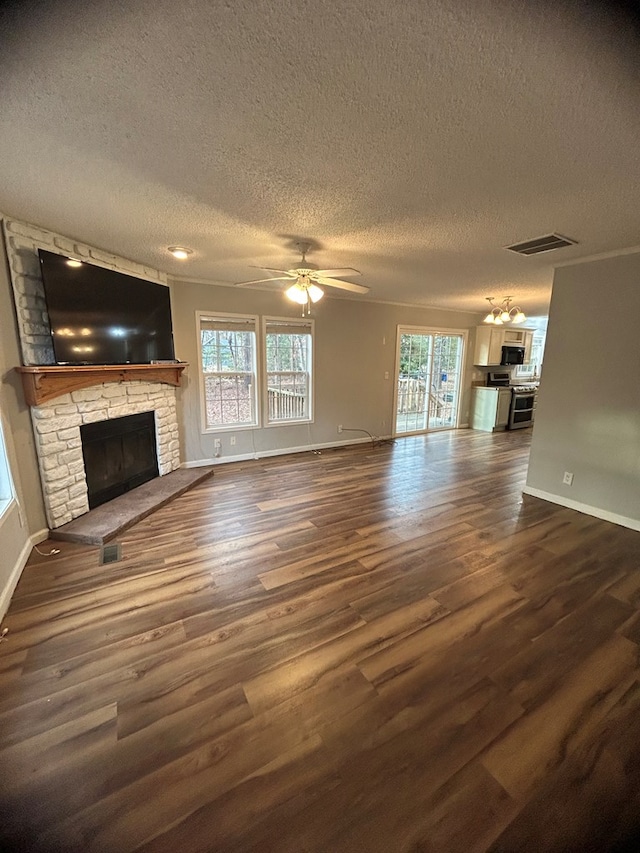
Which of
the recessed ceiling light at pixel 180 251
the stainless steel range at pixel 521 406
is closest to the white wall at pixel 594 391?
the recessed ceiling light at pixel 180 251

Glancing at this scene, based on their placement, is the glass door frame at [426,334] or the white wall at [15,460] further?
the glass door frame at [426,334]

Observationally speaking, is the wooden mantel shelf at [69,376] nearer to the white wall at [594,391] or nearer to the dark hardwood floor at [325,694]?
the dark hardwood floor at [325,694]

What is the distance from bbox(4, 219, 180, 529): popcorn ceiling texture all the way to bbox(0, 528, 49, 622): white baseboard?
117mm

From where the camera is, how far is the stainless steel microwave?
7.21m

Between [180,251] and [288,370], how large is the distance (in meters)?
2.37

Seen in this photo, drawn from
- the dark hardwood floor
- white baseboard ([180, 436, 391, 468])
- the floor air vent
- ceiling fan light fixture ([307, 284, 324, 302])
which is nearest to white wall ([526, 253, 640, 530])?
the dark hardwood floor

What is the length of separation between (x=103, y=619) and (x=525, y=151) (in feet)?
11.0

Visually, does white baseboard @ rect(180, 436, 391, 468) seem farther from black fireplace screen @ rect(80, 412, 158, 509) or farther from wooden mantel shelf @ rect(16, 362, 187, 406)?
wooden mantel shelf @ rect(16, 362, 187, 406)

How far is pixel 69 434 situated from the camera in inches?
118

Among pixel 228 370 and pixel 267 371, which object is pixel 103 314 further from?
pixel 267 371

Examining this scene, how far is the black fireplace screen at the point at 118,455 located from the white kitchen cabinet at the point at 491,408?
6475mm

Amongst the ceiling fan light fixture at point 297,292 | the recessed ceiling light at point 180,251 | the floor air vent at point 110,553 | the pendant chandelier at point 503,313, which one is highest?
the recessed ceiling light at point 180,251

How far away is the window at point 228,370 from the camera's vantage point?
4613mm

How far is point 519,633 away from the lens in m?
1.90
